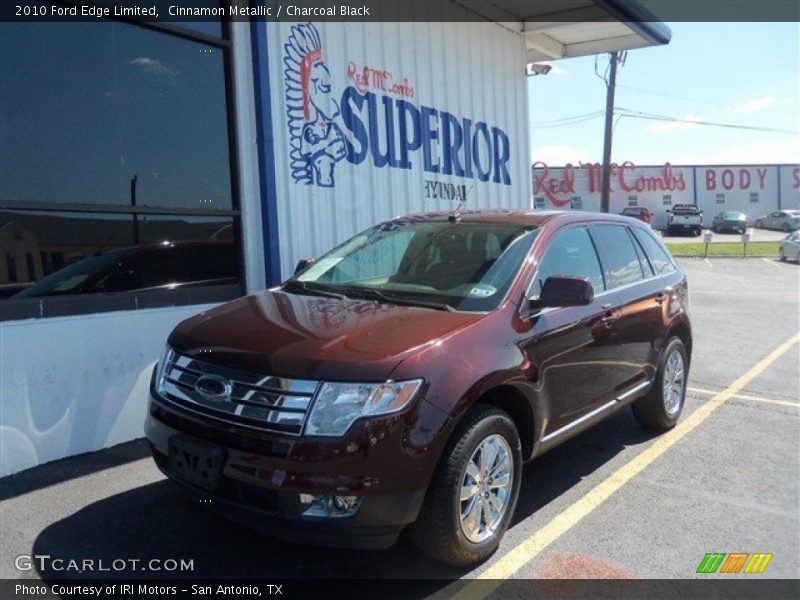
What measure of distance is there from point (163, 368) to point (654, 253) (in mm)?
3994

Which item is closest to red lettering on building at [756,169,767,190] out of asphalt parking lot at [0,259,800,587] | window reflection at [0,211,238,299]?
asphalt parking lot at [0,259,800,587]

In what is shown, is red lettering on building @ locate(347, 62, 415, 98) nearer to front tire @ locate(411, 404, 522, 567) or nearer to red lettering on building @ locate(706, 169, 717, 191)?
front tire @ locate(411, 404, 522, 567)

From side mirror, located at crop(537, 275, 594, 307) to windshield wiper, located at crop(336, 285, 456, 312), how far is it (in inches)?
22.4

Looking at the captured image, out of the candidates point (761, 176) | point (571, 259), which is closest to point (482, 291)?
point (571, 259)

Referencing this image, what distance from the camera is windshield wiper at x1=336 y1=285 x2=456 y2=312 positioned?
3.58 meters

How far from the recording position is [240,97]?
6039mm

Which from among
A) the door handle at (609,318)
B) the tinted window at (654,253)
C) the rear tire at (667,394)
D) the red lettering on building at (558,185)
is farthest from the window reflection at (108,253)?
the red lettering on building at (558,185)

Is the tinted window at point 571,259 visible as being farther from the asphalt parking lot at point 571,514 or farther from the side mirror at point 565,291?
the asphalt parking lot at point 571,514

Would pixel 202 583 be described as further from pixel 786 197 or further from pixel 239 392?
pixel 786 197

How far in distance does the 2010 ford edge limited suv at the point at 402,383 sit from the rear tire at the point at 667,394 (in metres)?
0.85

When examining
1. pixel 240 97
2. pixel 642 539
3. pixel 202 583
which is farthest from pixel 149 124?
pixel 642 539

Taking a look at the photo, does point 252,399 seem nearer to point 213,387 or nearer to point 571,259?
→ point 213,387

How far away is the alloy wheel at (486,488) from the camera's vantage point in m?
3.23

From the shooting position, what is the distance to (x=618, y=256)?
495cm
